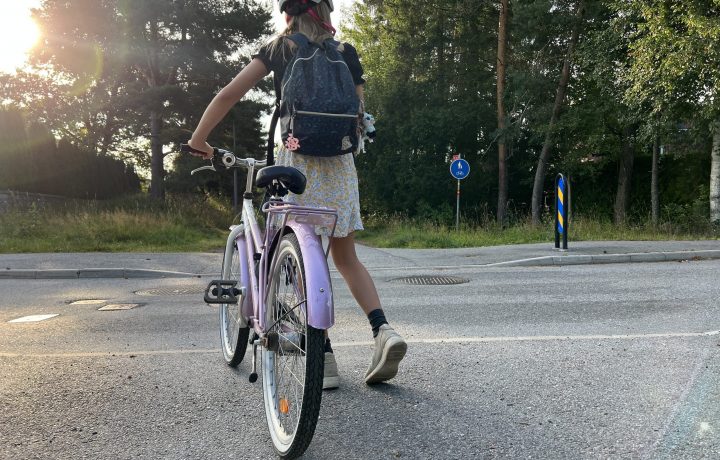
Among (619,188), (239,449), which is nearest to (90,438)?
(239,449)

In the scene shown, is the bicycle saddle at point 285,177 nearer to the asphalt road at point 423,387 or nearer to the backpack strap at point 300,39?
the backpack strap at point 300,39

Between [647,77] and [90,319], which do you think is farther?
[647,77]

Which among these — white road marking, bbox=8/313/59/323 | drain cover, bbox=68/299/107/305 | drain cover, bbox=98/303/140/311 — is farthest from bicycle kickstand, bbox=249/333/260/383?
drain cover, bbox=68/299/107/305

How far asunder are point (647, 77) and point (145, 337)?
1742 cm

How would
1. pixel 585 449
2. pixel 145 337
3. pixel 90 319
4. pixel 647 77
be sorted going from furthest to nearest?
pixel 647 77 → pixel 90 319 → pixel 145 337 → pixel 585 449

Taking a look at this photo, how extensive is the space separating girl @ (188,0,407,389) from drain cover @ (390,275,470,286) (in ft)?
15.6

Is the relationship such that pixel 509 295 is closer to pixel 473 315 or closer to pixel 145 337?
pixel 473 315

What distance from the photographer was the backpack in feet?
8.35

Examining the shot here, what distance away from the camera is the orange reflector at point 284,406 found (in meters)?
2.23

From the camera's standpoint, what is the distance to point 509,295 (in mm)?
6297

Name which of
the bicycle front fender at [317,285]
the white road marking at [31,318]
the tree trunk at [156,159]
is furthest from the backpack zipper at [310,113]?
the tree trunk at [156,159]

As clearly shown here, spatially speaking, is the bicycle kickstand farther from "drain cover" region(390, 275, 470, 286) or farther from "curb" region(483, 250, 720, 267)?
"curb" region(483, 250, 720, 267)

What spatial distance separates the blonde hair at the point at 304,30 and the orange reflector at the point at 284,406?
5.40ft

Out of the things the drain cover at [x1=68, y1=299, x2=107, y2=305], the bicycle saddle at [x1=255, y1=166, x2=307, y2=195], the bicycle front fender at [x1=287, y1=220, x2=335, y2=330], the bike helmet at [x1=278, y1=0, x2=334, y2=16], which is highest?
the bike helmet at [x1=278, y1=0, x2=334, y2=16]
